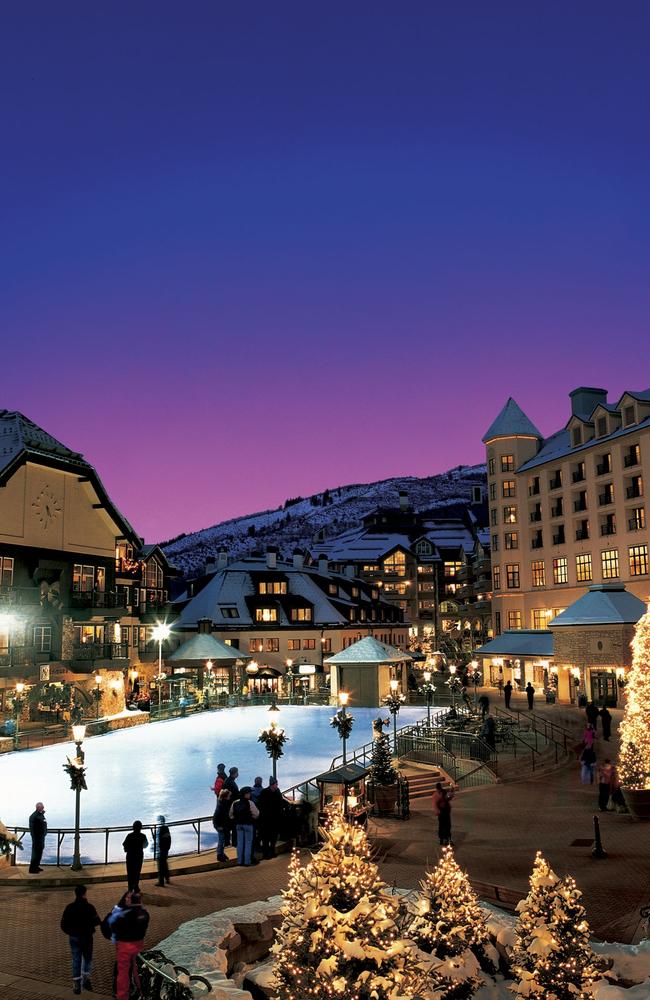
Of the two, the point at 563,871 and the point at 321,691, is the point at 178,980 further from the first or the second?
the point at 321,691

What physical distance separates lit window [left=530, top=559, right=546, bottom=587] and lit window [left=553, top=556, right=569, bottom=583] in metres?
1.32

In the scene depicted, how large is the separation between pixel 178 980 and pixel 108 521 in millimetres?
43357

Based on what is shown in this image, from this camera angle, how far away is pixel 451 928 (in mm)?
9711

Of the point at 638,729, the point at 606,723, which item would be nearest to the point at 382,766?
the point at 638,729

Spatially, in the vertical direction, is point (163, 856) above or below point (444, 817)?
below

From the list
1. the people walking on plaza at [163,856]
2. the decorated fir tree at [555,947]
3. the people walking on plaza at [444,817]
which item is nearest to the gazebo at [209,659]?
the people walking on plaza at [444,817]

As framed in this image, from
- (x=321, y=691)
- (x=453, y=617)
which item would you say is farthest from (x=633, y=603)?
(x=453, y=617)

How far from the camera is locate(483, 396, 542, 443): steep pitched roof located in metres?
64.9

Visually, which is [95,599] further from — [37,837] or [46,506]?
[37,837]

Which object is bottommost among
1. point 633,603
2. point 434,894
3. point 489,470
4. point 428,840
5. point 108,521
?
point 428,840

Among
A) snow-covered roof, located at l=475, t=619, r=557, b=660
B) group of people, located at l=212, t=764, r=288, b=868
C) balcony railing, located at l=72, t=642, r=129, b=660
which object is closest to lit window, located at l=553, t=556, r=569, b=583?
snow-covered roof, located at l=475, t=619, r=557, b=660

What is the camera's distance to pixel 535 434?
2562 inches

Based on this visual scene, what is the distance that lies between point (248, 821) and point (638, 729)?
10.7 meters

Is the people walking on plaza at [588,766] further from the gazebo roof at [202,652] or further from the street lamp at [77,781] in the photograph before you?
the gazebo roof at [202,652]
